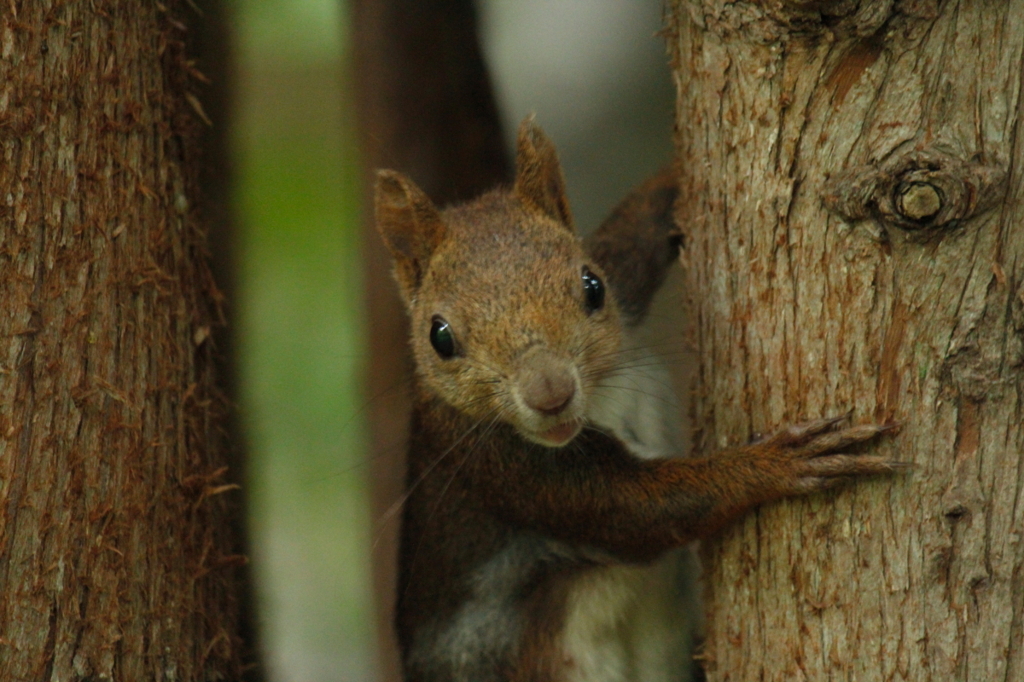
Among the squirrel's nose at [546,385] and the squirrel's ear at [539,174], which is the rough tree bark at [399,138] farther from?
the squirrel's nose at [546,385]

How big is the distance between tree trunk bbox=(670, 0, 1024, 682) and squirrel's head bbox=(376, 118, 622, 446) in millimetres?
446

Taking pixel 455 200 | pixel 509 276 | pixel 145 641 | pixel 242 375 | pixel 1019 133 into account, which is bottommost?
pixel 145 641

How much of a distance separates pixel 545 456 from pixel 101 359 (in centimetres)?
124

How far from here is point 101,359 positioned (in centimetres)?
279

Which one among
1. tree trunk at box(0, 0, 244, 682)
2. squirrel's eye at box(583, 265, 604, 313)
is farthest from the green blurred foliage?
squirrel's eye at box(583, 265, 604, 313)

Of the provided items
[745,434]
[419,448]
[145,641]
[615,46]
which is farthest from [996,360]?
[615,46]

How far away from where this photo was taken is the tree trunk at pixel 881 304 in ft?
7.25

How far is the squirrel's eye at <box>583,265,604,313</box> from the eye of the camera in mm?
2992

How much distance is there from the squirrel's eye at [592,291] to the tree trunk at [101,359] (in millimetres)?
1170

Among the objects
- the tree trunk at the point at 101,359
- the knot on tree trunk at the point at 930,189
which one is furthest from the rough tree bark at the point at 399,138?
the knot on tree trunk at the point at 930,189

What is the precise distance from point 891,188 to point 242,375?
87.5 inches

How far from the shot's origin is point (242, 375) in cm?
358

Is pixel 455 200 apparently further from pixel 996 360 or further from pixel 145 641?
pixel 996 360

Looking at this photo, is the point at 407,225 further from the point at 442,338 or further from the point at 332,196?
the point at 332,196
